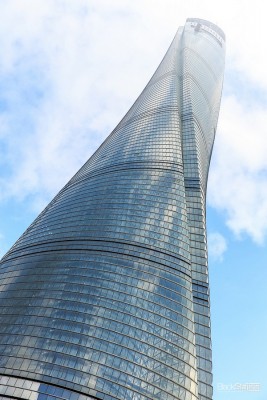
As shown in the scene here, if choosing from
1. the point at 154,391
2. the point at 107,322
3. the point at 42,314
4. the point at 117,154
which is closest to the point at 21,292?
the point at 42,314

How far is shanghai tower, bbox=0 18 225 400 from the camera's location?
52812 mm

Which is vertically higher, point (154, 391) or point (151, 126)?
point (151, 126)

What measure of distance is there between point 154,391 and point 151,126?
71.7m

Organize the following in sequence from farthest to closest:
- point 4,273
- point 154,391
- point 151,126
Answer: point 151,126 → point 4,273 → point 154,391

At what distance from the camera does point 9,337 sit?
58.9 meters

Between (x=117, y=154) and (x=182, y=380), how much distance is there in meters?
59.8

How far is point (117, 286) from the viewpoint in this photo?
6391 cm

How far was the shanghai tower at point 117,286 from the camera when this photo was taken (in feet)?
173

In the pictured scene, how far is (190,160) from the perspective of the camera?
3671 inches

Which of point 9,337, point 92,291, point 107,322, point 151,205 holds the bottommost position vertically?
point 9,337

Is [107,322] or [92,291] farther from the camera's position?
[92,291]

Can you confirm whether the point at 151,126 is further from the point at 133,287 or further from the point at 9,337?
the point at 9,337

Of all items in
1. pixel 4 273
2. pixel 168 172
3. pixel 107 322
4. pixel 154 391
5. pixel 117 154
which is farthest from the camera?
pixel 117 154

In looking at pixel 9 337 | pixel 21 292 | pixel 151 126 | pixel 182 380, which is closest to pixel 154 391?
pixel 182 380
